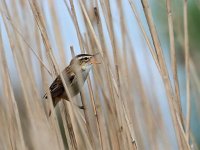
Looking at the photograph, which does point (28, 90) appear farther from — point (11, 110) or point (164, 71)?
point (164, 71)

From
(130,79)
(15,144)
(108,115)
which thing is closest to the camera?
(15,144)

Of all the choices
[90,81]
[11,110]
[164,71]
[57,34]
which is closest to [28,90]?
[11,110]

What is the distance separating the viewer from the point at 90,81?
255 centimetres

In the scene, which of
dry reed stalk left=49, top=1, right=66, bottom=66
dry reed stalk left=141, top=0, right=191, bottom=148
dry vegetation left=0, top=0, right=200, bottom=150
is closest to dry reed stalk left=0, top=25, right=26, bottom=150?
dry vegetation left=0, top=0, right=200, bottom=150

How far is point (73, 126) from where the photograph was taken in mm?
2445

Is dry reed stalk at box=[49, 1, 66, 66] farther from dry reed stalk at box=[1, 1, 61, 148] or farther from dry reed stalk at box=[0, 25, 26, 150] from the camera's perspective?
dry reed stalk at box=[0, 25, 26, 150]

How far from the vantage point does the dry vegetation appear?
86.9 inches

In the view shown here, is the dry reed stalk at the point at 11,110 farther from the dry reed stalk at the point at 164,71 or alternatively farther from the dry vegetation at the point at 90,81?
the dry reed stalk at the point at 164,71

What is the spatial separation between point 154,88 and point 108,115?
1.99 ft

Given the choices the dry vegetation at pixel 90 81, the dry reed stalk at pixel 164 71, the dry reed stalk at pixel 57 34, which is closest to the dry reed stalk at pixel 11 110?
the dry vegetation at pixel 90 81

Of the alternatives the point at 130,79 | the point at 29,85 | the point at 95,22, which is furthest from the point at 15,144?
the point at 130,79

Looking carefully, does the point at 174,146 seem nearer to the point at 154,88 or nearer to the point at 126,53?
the point at 154,88

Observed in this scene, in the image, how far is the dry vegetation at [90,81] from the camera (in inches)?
86.9

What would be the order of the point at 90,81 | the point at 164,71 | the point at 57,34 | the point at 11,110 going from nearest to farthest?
the point at 164,71 < the point at 11,110 < the point at 90,81 < the point at 57,34
